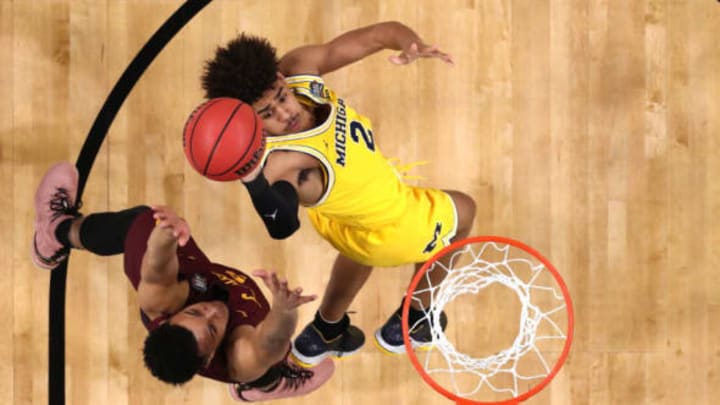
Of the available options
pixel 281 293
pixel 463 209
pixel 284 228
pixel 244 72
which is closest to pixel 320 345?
pixel 463 209

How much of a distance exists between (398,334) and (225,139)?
148 centimetres

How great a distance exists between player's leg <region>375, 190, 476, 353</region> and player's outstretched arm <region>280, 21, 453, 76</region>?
639mm

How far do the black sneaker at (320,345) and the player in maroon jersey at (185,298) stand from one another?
5 centimetres

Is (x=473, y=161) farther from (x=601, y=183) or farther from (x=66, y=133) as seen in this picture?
(x=66, y=133)

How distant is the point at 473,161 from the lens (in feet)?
11.8

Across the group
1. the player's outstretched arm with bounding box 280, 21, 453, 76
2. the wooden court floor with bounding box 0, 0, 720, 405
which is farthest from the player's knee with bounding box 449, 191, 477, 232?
the player's outstretched arm with bounding box 280, 21, 453, 76

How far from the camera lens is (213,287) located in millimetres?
2984

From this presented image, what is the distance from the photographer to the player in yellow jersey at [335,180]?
2453mm

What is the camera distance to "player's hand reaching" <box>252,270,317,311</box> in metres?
2.38

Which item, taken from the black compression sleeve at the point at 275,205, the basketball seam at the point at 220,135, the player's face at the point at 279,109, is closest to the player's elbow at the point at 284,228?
the black compression sleeve at the point at 275,205

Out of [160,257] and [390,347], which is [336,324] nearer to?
[390,347]

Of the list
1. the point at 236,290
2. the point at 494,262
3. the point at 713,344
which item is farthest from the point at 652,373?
the point at 236,290

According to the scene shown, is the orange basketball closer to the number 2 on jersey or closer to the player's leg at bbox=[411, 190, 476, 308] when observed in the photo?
the number 2 on jersey

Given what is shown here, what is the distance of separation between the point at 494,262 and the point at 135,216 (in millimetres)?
1644
